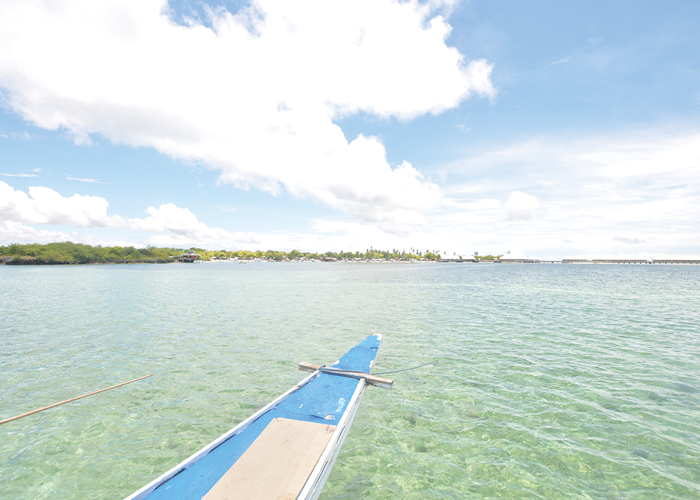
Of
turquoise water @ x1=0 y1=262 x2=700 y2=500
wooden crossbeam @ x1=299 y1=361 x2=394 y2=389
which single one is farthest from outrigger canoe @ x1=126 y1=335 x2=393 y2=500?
wooden crossbeam @ x1=299 y1=361 x2=394 y2=389

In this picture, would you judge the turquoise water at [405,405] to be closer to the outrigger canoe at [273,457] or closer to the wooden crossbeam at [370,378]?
the wooden crossbeam at [370,378]

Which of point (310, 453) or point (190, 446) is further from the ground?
point (310, 453)

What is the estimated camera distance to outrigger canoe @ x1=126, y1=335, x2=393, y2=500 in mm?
4887

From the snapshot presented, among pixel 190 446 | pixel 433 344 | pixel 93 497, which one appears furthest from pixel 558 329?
pixel 93 497

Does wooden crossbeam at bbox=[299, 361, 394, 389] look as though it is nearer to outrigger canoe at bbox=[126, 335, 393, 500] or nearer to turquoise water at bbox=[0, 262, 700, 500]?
turquoise water at bbox=[0, 262, 700, 500]

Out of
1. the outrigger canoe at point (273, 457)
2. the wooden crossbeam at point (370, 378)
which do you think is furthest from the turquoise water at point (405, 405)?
the outrigger canoe at point (273, 457)

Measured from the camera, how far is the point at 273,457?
575 centimetres

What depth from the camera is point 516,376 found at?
12.2 m

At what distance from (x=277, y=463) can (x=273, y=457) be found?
0.67 feet

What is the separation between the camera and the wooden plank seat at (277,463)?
4.86 metres

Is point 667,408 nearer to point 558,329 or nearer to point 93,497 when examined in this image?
point 558,329

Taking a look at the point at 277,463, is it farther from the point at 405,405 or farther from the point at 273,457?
the point at 405,405

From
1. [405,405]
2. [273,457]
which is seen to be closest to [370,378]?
[405,405]

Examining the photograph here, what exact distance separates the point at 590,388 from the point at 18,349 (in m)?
27.4
